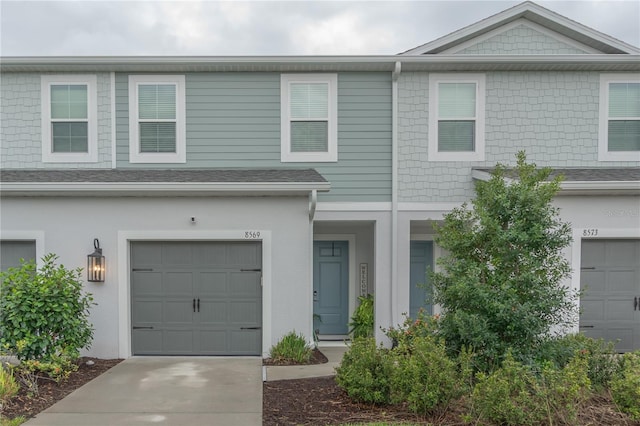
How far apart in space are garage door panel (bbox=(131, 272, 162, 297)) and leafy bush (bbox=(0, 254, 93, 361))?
113 cm

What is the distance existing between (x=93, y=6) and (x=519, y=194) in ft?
54.5

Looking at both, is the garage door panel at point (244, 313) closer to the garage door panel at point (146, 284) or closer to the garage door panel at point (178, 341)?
the garage door panel at point (178, 341)

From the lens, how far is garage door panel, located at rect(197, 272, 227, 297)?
8383 mm

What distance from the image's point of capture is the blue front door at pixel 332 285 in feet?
34.2

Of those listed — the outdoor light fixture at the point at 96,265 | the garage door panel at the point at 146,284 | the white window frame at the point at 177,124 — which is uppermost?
the white window frame at the point at 177,124

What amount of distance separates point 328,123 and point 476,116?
9.55 ft

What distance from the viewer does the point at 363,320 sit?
9414mm

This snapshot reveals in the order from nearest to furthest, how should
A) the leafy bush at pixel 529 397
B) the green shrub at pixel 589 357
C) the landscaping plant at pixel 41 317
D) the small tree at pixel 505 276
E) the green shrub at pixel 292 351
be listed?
1. the leafy bush at pixel 529 397
2. the small tree at pixel 505 276
3. the green shrub at pixel 589 357
4. the landscaping plant at pixel 41 317
5. the green shrub at pixel 292 351

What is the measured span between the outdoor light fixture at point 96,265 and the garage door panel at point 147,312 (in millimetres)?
790

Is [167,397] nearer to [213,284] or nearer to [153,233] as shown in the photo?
[213,284]

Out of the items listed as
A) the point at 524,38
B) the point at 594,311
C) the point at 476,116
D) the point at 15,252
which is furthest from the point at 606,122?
the point at 15,252

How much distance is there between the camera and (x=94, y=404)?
19.0 ft

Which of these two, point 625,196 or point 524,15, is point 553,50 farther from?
point 625,196

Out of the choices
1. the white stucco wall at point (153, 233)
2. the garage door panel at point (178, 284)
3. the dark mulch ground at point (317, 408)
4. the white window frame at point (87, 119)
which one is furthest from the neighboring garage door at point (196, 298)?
the white window frame at point (87, 119)
